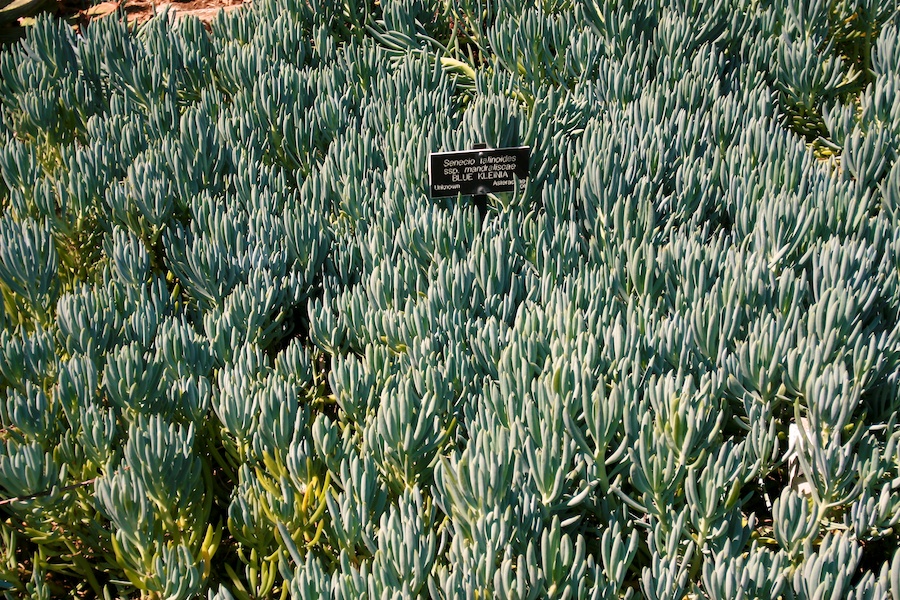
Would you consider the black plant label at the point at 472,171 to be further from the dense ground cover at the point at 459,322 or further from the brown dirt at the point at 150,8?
the brown dirt at the point at 150,8

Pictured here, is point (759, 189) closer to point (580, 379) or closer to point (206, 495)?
point (580, 379)

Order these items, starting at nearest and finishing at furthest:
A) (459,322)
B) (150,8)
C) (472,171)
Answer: (459,322), (472,171), (150,8)

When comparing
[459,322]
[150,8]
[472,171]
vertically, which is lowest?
[459,322]

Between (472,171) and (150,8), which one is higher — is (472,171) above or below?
below

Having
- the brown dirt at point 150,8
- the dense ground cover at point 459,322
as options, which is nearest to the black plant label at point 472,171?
the dense ground cover at point 459,322

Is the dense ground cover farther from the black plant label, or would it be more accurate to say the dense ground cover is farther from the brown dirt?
the brown dirt

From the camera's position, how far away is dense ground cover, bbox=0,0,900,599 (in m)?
1.64

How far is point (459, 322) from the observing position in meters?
2.11

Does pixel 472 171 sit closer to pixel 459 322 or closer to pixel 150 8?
pixel 459 322

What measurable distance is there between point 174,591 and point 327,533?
33cm

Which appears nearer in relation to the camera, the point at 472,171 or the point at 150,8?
the point at 472,171

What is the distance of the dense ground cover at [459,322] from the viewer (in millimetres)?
1636

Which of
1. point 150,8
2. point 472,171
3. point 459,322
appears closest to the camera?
point 459,322

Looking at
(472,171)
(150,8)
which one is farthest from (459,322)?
(150,8)
